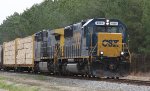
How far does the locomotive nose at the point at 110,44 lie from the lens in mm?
28000

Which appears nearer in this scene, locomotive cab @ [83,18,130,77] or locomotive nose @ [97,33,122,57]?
locomotive cab @ [83,18,130,77]

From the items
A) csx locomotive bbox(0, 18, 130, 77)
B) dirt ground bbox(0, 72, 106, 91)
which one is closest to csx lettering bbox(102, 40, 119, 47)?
→ csx locomotive bbox(0, 18, 130, 77)

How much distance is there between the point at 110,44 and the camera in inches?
1110

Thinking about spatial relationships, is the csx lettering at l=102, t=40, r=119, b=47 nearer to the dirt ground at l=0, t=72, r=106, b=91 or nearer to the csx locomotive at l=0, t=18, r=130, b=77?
the csx locomotive at l=0, t=18, r=130, b=77

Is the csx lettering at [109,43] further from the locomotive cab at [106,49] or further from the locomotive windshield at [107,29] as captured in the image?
the locomotive windshield at [107,29]

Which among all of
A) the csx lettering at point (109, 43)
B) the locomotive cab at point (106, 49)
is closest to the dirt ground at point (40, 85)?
the locomotive cab at point (106, 49)

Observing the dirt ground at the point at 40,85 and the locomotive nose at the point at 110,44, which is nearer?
the dirt ground at the point at 40,85

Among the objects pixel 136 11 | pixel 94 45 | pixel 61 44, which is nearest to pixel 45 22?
pixel 136 11

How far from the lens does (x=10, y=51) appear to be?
168 ft

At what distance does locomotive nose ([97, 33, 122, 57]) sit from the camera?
28000 millimetres

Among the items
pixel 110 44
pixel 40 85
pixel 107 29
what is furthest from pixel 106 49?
pixel 40 85

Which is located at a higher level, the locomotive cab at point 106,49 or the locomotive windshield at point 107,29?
the locomotive windshield at point 107,29

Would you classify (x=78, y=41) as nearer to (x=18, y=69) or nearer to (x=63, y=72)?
(x=63, y=72)

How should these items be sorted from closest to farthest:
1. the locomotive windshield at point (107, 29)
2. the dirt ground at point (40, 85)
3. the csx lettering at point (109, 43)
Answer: the dirt ground at point (40, 85), the csx lettering at point (109, 43), the locomotive windshield at point (107, 29)
